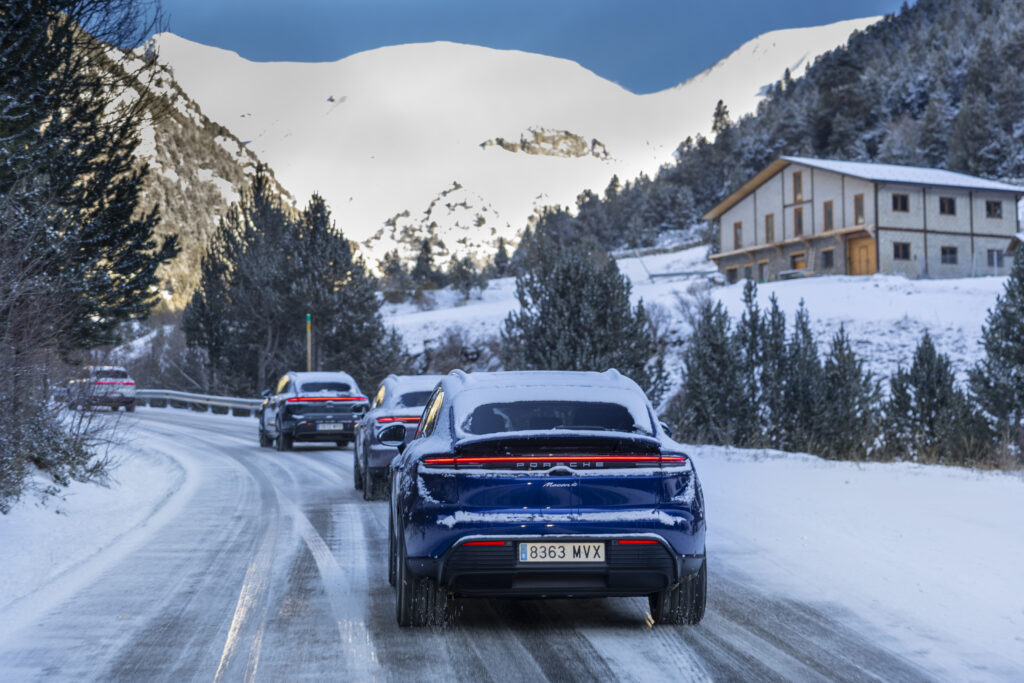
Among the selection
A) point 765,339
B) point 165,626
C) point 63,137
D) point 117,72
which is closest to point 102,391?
point 63,137

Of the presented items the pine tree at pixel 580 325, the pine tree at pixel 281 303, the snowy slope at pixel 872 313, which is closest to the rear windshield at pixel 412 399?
the pine tree at pixel 580 325

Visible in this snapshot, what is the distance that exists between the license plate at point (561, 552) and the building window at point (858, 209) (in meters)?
53.9

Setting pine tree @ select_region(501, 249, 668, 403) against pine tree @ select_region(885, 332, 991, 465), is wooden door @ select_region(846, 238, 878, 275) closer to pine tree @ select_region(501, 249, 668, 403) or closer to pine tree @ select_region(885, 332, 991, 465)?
pine tree @ select_region(885, 332, 991, 465)

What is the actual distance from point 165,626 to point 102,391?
793cm

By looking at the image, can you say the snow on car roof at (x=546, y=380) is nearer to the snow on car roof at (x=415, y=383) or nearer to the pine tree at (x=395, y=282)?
the snow on car roof at (x=415, y=383)

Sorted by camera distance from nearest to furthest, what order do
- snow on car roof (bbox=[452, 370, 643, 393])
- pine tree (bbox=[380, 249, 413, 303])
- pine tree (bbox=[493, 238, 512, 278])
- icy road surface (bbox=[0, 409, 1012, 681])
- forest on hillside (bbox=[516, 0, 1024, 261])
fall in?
icy road surface (bbox=[0, 409, 1012, 681])
snow on car roof (bbox=[452, 370, 643, 393])
forest on hillside (bbox=[516, 0, 1024, 261])
pine tree (bbox=[380, 249, 413, 303])
pine tree (bbox=[493, 238, 512, 278])

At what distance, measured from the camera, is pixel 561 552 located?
5.45m

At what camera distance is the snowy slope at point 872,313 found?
39.2 m

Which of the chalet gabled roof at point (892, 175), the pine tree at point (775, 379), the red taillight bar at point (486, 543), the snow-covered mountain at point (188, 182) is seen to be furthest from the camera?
the snow-covered mountain at point (188, 182)

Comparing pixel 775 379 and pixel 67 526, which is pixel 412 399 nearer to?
pixel 67 526

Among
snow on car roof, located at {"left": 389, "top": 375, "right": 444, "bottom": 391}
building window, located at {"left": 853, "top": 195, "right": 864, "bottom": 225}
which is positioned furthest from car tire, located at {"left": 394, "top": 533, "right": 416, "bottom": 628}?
building window, located at {"left": 853, "top": 195, "right": 864, "bottom": 225}

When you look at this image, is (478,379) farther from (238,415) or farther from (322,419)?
(238,415)

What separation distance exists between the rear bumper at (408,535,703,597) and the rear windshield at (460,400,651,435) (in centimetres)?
72

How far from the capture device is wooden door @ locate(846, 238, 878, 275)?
54922mm
